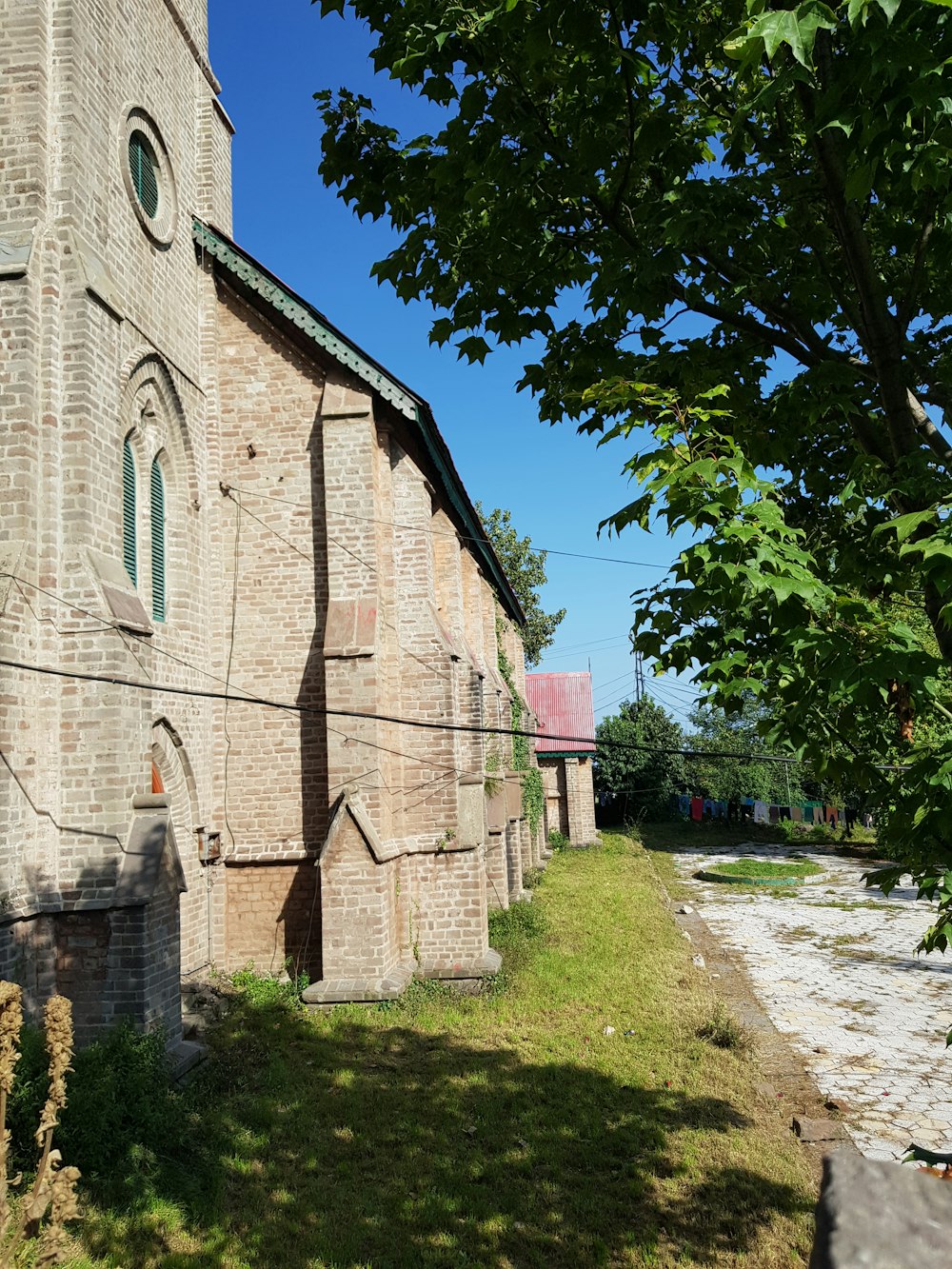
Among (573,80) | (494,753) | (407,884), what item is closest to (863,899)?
(494,753)

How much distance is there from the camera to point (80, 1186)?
659 centimetres

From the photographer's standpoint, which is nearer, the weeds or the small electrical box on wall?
the weeds

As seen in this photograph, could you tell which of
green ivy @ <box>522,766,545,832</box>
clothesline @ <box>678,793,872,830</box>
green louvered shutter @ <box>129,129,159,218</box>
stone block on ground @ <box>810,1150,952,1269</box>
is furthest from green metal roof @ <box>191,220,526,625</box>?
clothesline @ <box>678,793,872,830</box>

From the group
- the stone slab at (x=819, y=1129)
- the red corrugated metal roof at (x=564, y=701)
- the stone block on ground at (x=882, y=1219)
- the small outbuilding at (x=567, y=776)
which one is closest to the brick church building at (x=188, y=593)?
the stone slab at (x=819, y=1129)

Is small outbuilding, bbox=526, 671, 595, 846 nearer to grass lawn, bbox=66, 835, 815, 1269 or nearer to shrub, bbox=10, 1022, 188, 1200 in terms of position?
grass lawn, bbox=66, 835, 815, 1269

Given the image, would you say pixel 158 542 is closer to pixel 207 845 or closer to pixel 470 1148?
pixel 207 845

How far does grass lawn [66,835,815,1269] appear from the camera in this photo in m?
6.12

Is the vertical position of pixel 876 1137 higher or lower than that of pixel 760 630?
lower

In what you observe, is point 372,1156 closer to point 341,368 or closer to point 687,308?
point 687,308

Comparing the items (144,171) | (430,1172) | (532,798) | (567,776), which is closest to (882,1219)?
(430,1172)

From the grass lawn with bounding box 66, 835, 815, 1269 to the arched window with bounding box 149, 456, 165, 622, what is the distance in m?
5.06

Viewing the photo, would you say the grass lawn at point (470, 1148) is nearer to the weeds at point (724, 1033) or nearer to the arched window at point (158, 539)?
the weeds at point (724, 1033)

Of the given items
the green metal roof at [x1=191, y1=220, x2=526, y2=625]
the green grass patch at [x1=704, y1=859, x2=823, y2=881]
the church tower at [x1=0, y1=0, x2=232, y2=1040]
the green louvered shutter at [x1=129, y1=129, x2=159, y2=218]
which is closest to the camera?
the church tower at [x1=0, y1=0, x2=232, y2=1040]

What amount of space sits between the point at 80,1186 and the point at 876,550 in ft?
23.1
